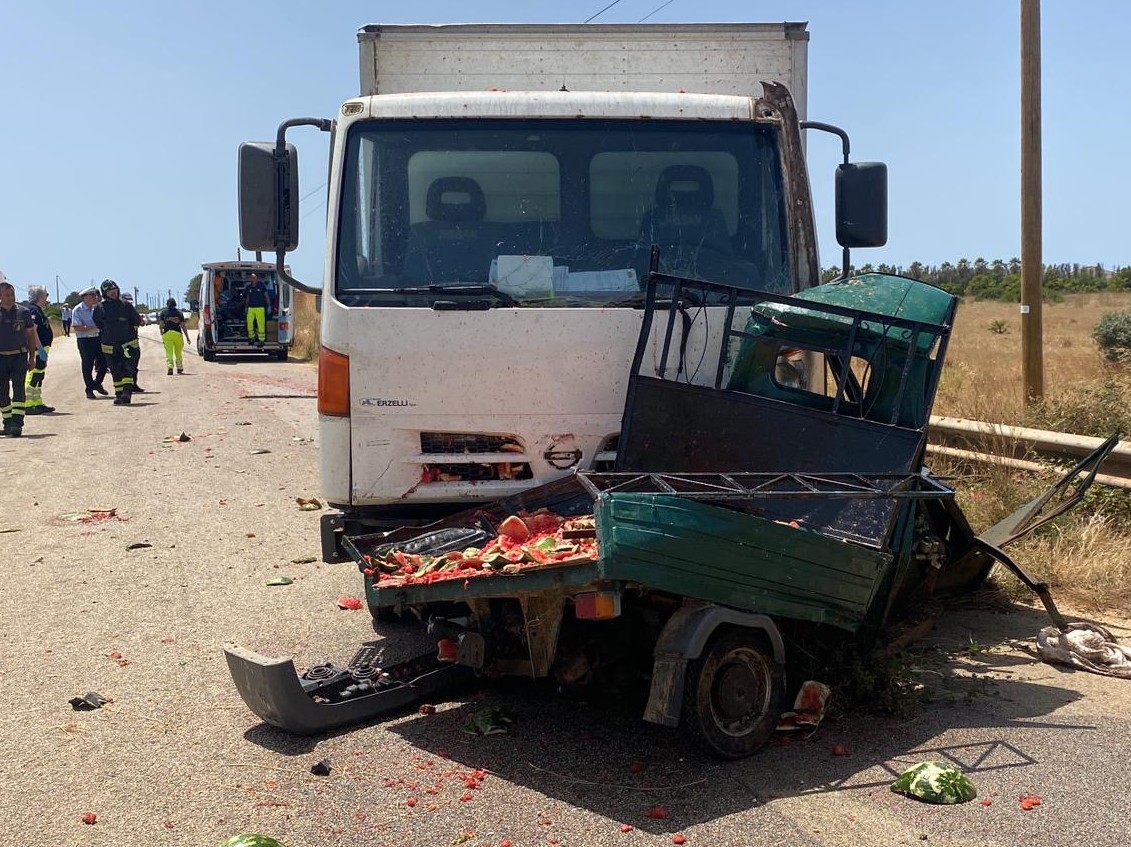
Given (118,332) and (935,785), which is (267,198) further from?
(118,332)

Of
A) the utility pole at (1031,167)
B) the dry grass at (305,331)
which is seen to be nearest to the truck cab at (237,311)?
the dry grass at (305,331)

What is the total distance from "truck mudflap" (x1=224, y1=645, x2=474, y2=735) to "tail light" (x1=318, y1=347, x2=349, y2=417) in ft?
3.72

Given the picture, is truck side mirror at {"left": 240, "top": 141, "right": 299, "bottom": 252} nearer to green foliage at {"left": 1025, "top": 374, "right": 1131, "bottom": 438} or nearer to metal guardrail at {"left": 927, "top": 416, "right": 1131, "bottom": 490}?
metal guardrail at {"left": 927, "top": 416, "right": 1131, "bottom": 490}

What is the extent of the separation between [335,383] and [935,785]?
9.92 ft

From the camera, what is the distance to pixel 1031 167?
1031 cm

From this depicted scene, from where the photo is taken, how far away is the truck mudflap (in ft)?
14.8

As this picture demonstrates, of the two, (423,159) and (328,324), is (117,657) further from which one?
(423,159)

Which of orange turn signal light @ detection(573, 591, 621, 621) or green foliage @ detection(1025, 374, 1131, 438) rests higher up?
green foliage @ detection(1025, 374, 1131, 438)

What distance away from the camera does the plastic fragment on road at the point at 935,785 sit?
13.0 ft

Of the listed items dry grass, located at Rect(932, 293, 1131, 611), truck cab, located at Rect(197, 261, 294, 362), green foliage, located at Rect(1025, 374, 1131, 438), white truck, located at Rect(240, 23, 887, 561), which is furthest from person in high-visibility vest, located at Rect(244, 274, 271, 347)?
white truck, located at Rect(240, 23, 887, 561)

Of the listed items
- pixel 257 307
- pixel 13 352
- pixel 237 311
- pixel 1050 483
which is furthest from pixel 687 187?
pixel 237 311

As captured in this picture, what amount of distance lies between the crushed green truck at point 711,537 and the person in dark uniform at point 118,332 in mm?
14235

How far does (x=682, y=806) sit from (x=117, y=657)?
306cm

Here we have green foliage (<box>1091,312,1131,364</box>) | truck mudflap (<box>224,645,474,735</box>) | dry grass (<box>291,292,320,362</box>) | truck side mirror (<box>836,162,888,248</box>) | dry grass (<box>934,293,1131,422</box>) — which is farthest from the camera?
dry grass (<box>291,292,320,362</box>)
